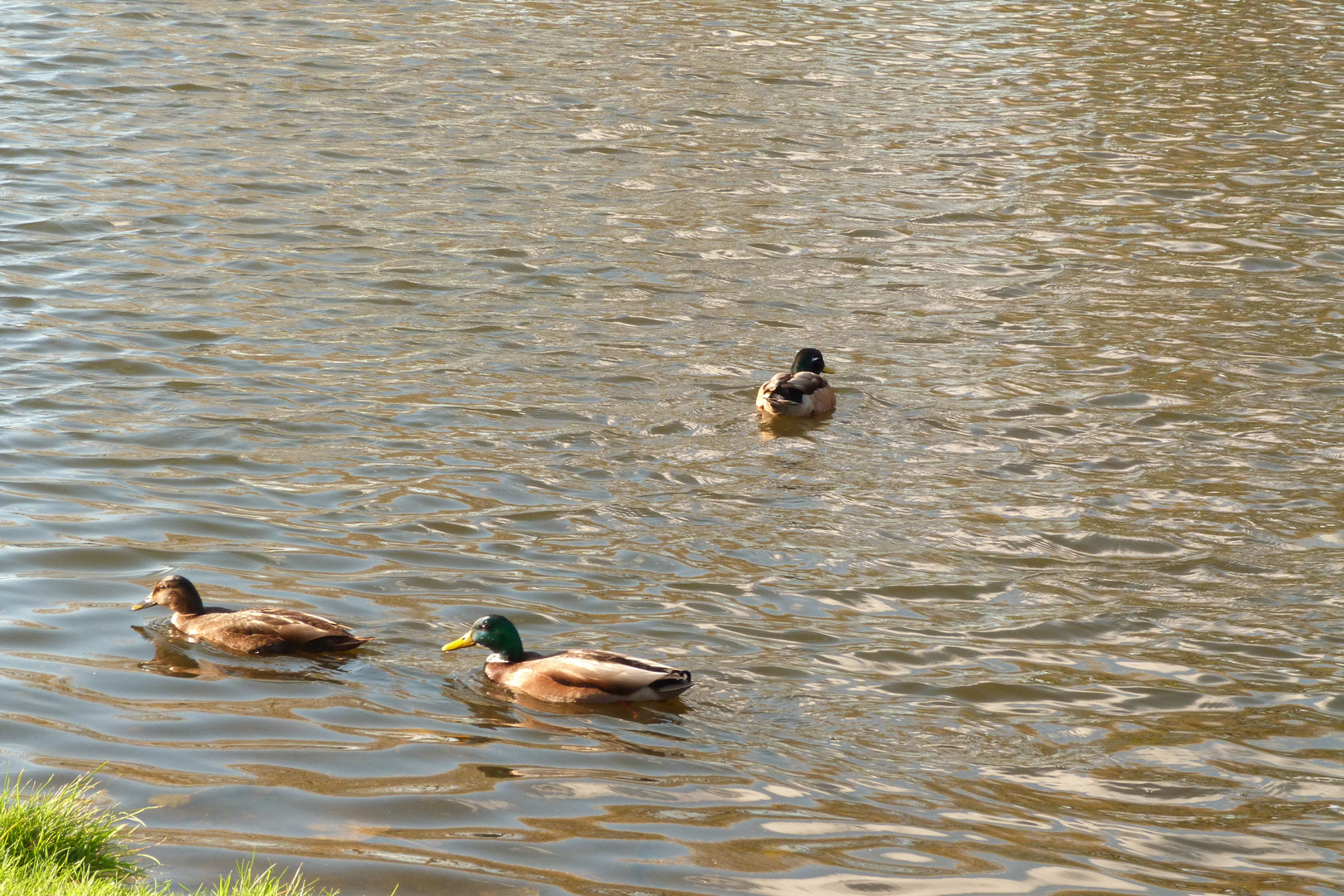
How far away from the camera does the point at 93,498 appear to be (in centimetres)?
949

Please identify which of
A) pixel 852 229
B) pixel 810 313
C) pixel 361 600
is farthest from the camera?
pixel 852 229

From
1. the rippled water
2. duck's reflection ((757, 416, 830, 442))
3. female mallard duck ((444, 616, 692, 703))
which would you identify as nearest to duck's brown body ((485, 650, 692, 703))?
female mallard duck ((444, 616, 692, 703))

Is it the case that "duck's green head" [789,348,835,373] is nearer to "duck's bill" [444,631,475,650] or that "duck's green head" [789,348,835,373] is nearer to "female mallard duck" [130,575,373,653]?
"duck's bill" [444,631,475,650]

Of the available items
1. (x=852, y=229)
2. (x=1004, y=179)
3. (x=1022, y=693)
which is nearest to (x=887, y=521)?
(x=1022, y=693)

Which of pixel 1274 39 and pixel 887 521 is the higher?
pixel 1274 39

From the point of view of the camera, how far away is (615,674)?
23.9 ft

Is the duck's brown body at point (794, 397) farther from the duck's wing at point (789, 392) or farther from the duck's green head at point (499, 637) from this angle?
the duck's green head at point (499, 637)

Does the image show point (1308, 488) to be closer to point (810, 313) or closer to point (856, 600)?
point (856, 600)

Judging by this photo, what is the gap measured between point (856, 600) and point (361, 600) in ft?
9.39

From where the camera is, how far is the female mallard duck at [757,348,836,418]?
1185 cm

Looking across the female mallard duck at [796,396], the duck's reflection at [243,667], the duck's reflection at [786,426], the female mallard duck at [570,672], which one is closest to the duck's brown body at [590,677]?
the female mallard duck at [570,672]

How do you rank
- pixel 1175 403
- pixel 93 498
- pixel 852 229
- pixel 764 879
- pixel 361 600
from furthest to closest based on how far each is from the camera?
1. pixel 852 229
2. pixel 1175 403
3. pixel 93 498
4. pixel 361 600
5. pixel 764 879

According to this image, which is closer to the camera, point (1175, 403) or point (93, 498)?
point (93, 498)

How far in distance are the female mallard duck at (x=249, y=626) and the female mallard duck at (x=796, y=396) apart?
4.74m
